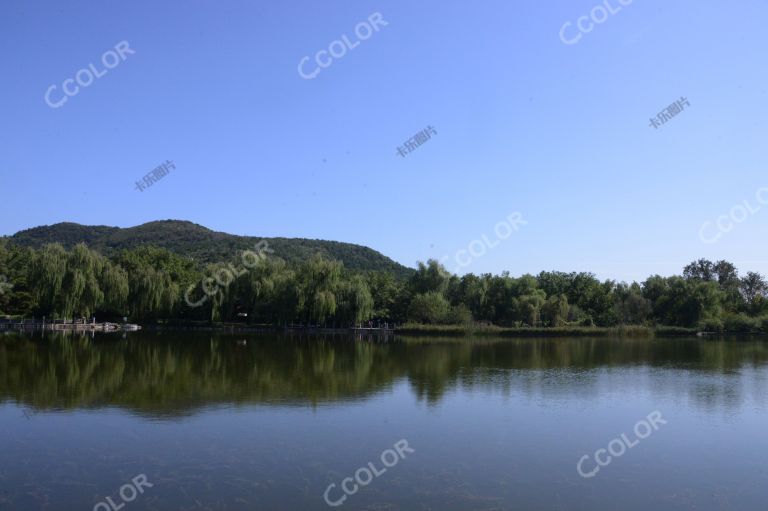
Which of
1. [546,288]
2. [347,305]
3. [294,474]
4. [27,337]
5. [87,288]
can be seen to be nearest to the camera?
[294,474]

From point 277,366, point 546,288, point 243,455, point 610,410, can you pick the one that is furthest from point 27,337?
point 546,288

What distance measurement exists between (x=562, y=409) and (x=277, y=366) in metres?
10.9

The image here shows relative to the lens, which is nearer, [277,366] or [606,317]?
[277,366]

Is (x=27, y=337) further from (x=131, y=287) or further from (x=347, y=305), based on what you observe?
(x=347, y=305)

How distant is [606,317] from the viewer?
172 feet

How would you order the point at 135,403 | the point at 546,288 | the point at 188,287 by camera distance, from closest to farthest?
1. the point at 135,403
2. the point at 188,287
3. the point at 546,288

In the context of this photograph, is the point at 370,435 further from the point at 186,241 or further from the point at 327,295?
the point at 186,241
